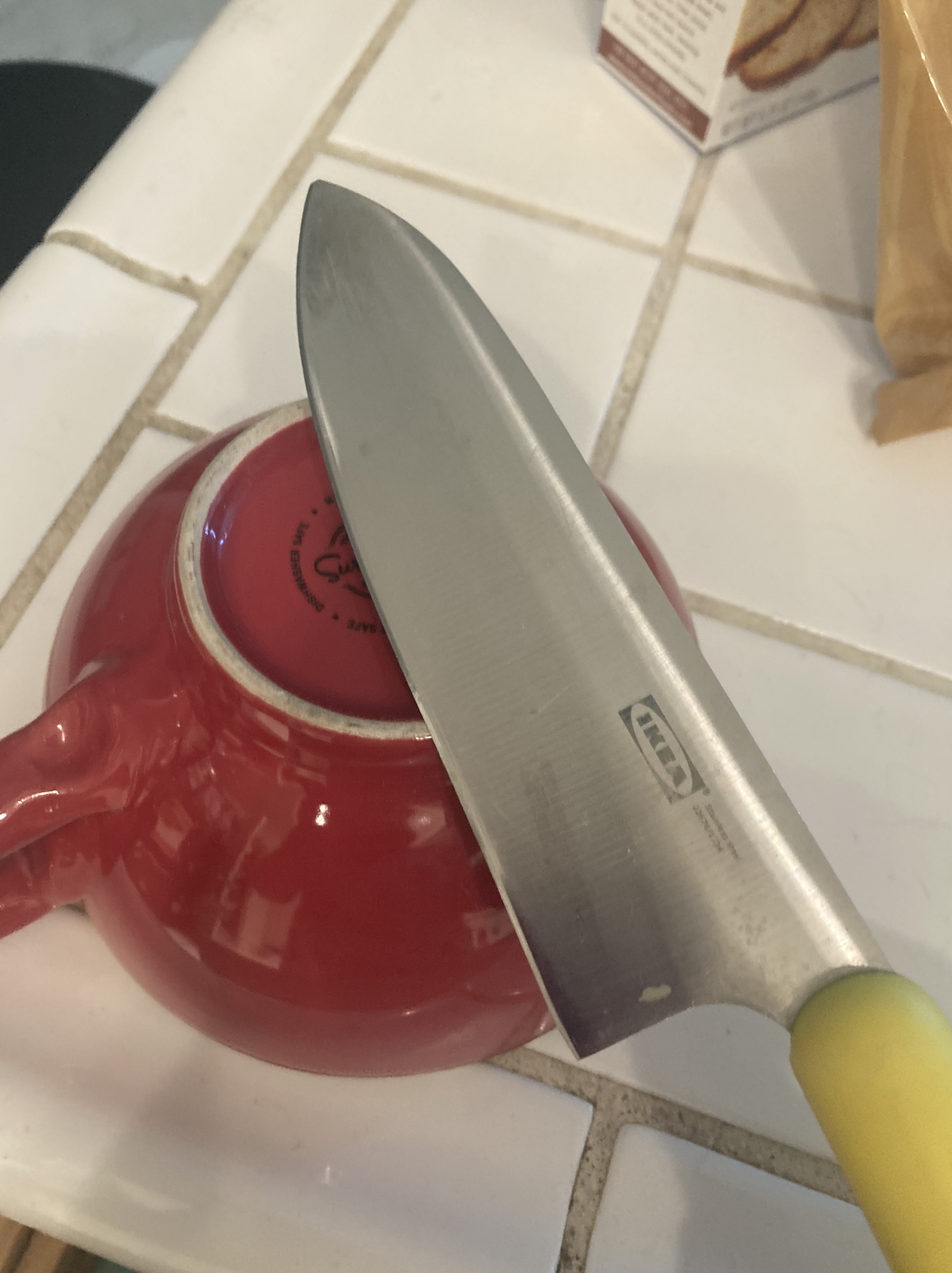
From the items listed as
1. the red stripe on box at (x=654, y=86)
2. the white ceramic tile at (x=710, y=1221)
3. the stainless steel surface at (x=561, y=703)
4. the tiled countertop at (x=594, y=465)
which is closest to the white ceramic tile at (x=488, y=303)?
the tiled countertop at (x=594, y=465)

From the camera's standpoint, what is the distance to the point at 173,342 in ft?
1.84

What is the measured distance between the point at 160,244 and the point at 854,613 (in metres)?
0.46

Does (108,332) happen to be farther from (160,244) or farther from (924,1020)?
(924,1020)

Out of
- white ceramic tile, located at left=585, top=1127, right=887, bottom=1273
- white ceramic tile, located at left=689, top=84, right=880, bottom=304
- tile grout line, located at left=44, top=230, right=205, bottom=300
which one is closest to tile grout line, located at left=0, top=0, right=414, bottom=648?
tile grout line, located at left=44, top=230, right=205, bottom=300

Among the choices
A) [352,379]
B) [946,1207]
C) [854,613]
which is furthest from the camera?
[854,613]

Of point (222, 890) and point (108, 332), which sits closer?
point (222, 890)

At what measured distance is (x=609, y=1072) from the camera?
0.41 metres

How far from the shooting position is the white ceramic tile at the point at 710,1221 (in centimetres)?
37

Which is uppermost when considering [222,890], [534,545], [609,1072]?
[534,545]

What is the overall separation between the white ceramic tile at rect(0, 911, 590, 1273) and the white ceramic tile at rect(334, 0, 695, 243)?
52cm

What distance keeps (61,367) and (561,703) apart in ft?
1.30

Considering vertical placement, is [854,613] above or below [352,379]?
below

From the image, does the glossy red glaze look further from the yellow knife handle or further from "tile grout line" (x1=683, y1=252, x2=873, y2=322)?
"tile grout line" (x1=683, y1=252, x2=873, y2=322)

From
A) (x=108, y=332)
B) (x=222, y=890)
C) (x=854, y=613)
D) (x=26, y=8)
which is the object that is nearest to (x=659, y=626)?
(x=222, y=890)
